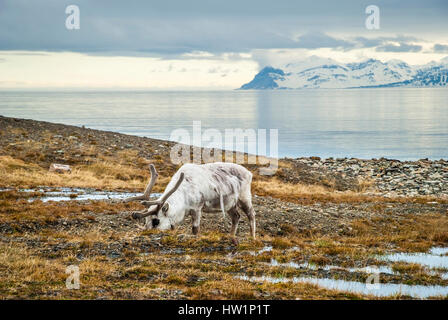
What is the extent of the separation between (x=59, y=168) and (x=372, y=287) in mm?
24652

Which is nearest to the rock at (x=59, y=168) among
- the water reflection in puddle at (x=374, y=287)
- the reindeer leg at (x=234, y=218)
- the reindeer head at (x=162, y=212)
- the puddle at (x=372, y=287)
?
the reindeer leg at (x=234, y=218)

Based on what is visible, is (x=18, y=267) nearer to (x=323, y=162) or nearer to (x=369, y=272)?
(x=369, y=272)

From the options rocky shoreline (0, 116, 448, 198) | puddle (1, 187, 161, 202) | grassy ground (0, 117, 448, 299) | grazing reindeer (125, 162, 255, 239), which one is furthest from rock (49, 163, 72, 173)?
grazing reindeer (125, 162, 255, 239)

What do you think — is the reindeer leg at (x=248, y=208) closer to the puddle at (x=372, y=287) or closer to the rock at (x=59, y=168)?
the puddle at (x=372, y=287)

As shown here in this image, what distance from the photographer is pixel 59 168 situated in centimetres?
3130

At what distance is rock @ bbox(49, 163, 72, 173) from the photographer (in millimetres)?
31125

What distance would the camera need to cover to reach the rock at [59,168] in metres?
31.1

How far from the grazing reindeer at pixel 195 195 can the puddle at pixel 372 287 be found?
351 centimetres

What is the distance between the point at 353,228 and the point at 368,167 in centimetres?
2772

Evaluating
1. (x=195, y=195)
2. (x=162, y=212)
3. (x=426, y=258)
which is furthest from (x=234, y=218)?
(x=426, y=258)

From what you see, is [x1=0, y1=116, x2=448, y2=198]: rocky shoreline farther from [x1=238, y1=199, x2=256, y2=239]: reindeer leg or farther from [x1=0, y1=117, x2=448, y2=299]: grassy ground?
[x1=238, y1=199, x2=256, y2=239]: reindeer leg

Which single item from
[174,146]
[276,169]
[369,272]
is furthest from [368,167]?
[369,272]
